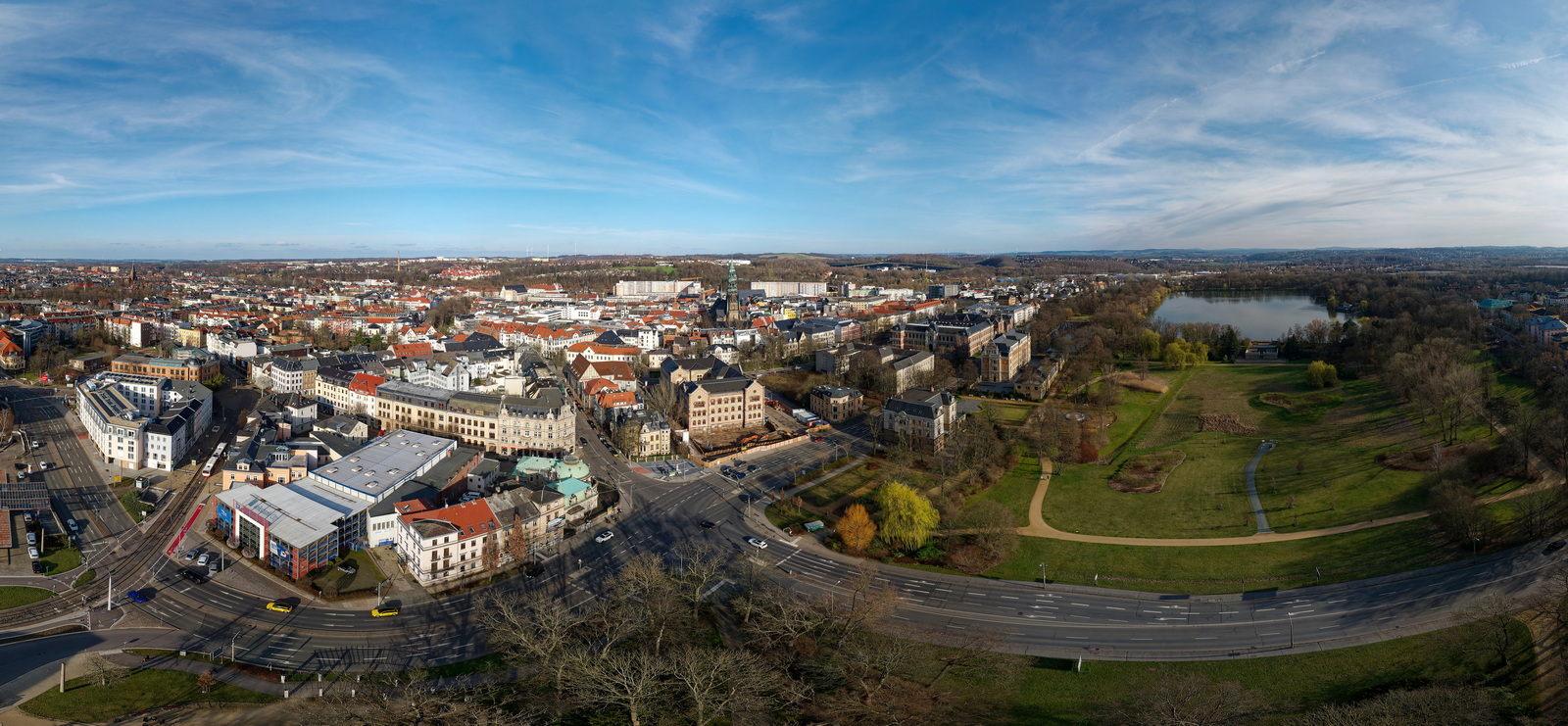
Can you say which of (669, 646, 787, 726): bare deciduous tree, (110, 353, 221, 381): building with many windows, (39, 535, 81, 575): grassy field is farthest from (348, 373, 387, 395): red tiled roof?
(669, 646, 787, 726): bare deciduous tree

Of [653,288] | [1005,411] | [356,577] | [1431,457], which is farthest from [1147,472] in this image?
[653,288]

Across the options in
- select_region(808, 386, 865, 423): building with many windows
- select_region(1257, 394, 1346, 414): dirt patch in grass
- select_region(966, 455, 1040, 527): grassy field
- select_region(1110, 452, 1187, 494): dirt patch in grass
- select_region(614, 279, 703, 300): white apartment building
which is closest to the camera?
select_region(966, 455, 1040, 527): grassy field

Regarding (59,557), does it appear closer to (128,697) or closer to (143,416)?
(128,697)

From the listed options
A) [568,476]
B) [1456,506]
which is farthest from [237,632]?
[1456,506]

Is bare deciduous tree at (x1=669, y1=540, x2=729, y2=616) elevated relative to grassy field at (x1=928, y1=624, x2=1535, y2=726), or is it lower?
elevated

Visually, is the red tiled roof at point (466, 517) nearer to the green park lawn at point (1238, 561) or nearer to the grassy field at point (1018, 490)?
the green park lawn at point (1238, 561)

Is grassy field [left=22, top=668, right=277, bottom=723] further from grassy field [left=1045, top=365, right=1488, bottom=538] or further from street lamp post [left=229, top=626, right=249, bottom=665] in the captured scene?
grassy field [left=1045, top=365, right=1488, bottom=538]
